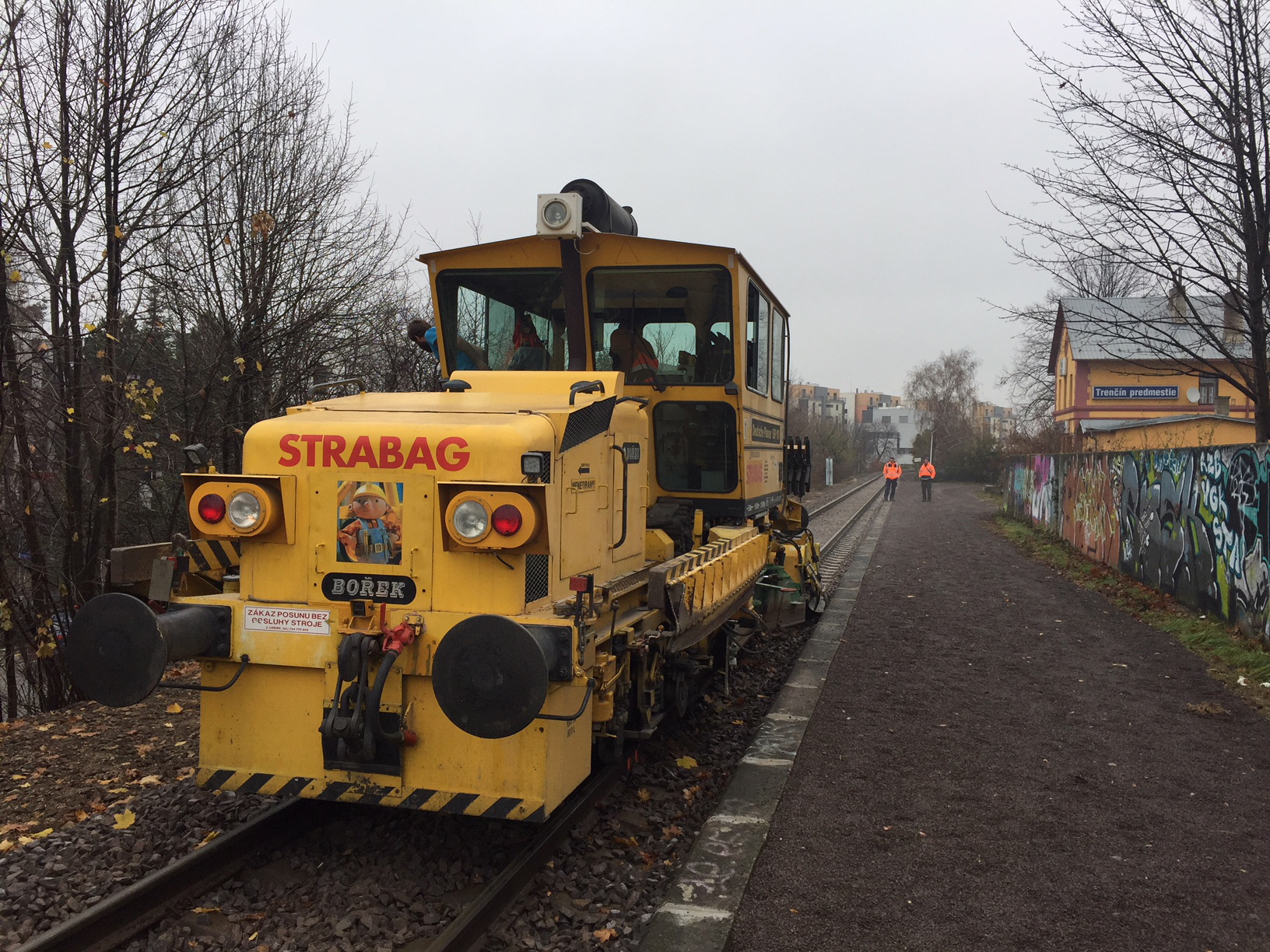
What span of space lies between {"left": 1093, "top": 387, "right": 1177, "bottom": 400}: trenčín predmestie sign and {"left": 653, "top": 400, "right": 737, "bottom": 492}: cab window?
3910cm

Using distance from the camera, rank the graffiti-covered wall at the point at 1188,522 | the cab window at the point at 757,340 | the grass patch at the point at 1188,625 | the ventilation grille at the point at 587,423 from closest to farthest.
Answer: the ventilation grille at the point at 587,423
the cab window at the point at 757,340
the grass patch at the point at 1188,625
the graffiti-covered wall at the point at 1188,522

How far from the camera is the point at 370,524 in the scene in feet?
13.4

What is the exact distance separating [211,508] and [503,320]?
2.84 meters

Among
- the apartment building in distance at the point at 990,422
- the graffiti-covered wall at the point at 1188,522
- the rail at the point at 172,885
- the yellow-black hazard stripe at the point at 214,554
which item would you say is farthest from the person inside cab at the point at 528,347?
the apartment building in distance at the point at 990,422

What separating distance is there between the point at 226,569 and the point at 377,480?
54.2 inches

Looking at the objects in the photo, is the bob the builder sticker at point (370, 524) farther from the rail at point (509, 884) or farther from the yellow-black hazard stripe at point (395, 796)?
the rail at point (509, 884)

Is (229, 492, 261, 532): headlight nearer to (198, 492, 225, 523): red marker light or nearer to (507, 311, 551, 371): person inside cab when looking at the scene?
(198, 492, 225, 523): red marker light

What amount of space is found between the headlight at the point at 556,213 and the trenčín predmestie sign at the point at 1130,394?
40259 millimetres

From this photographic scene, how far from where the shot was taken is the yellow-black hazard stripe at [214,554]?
183 inches

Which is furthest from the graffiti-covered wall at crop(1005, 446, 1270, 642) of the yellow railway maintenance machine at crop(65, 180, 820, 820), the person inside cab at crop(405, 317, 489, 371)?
the person inside cab at crop(405, 317, 489, 371)

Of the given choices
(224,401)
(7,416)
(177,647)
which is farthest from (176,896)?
(224,401)

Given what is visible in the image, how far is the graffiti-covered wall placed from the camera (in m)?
9.28

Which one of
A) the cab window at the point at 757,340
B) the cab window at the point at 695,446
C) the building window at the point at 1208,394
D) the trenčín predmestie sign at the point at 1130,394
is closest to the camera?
the cab window at the point at 695,446

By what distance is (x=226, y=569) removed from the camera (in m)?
4.87
